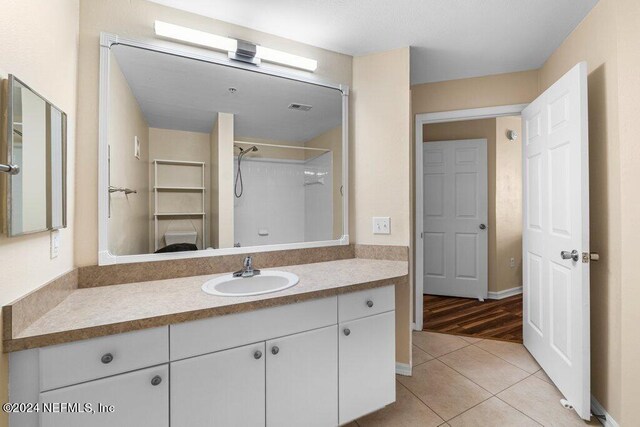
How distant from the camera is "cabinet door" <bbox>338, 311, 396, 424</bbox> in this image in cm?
133

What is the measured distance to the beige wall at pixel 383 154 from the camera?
1.84 meters

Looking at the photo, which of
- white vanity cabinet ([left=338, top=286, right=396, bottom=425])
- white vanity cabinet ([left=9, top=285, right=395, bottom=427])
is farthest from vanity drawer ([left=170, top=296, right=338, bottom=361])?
white vanity cabinet ([left=338, top=286, right=396, bottom=425])

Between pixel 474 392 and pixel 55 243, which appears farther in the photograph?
pixel 474 392

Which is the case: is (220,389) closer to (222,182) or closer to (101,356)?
(101,356)

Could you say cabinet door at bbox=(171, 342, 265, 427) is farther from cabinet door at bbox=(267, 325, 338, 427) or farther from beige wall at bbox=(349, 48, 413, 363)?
beige wall at bbox=(349, 48, 413, 363)

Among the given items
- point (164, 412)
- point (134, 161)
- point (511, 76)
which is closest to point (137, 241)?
point (134, 161)

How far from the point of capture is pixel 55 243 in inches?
42.2

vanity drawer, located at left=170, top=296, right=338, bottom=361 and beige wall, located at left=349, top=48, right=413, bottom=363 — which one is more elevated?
beige wall, located at left=349, top=48, right=413, bottom=363

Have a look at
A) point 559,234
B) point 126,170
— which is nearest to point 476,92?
point 559,234

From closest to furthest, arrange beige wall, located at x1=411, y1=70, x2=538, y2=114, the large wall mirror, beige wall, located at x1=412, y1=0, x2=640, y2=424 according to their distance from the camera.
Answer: beige wall, located at x1=412, y1=0, x2=640, y2=424 < the large wall mirror < beige wall, located at x1=411, y1=70, x2=538, y2=114

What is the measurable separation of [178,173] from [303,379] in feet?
3.91

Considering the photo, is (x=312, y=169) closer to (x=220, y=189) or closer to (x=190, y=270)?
(x=220, y=189)

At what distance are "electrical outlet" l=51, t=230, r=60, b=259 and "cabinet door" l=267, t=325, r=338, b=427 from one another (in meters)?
0.91

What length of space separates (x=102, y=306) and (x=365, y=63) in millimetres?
2036
